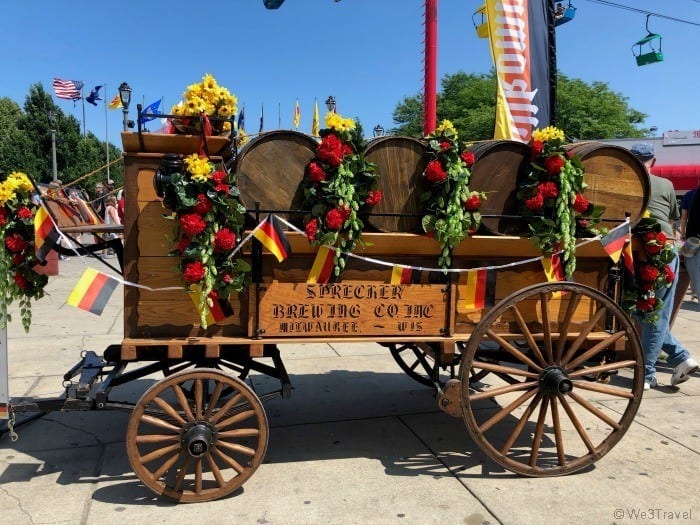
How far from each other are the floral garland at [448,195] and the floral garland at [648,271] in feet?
4.06

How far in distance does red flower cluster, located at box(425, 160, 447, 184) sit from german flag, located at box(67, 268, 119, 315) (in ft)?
5.74

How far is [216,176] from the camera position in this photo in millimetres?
2707

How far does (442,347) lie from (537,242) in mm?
816

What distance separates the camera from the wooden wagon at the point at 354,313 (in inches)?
113

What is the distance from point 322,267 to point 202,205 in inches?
28.6

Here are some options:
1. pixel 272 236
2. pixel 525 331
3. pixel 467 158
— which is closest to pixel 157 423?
pixel 272 236

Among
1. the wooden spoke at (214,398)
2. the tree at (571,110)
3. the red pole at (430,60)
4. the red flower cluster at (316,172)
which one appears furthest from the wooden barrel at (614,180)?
the tree at (571,110)

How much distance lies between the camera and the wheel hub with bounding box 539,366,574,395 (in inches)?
124

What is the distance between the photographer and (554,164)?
3023mm

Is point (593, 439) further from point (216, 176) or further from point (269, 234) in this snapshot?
point (216, 176)

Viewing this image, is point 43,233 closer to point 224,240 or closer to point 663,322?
point 224,240

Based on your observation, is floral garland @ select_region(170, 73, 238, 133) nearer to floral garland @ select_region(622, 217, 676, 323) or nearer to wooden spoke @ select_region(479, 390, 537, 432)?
wooden spoke @ select_region(479, 390, 537, 432)

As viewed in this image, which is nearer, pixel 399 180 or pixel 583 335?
pixel 399 180

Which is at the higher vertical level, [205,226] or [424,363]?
[205,226]
